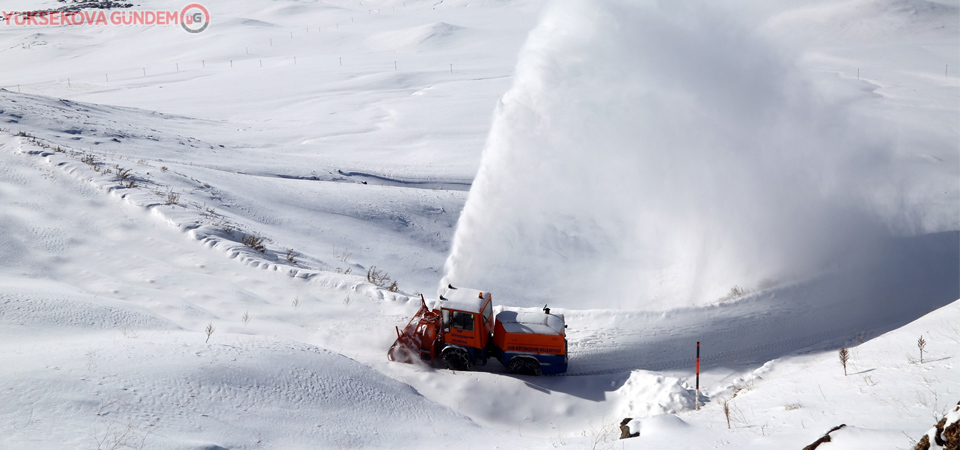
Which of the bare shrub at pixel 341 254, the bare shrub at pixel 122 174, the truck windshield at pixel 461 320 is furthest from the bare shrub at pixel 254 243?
the truck windshield at pixel 461 320

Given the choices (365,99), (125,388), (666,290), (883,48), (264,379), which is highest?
(883,48)

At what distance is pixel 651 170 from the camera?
616 inches

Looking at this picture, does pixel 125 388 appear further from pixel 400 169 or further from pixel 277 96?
pixel 277 96

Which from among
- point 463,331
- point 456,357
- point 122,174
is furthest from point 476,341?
point 122,174

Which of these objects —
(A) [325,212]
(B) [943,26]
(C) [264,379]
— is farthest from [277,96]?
(B) [943,26]

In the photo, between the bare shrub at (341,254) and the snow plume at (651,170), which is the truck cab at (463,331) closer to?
the snow plume at (651,170)

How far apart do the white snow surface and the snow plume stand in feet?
0.26

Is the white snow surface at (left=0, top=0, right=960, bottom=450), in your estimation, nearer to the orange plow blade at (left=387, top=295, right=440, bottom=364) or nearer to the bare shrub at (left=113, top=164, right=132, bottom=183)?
the orange plow blade at (left=387, top=295, right=440, bottom=364)

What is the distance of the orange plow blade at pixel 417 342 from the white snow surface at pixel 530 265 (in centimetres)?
28

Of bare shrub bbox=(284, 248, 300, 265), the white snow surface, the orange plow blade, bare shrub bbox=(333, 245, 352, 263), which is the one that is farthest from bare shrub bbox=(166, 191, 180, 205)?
the orange plow blade

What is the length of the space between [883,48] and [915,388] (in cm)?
6031

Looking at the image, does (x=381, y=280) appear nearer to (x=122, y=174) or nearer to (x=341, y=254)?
(x=341, y=254)

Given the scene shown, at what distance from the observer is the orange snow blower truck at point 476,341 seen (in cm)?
958

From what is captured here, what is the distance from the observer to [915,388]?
21.2 feet
